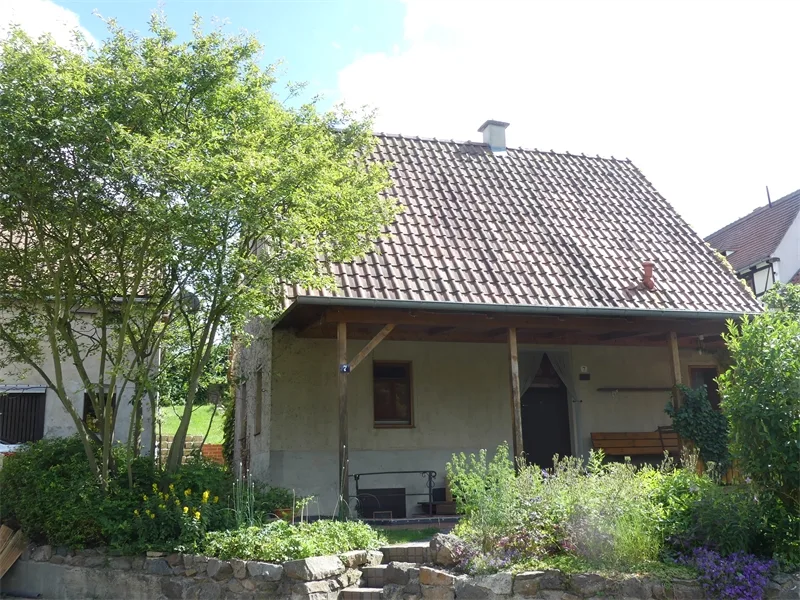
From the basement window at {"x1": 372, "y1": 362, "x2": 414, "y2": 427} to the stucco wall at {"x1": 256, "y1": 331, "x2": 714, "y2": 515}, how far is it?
5.9 inches

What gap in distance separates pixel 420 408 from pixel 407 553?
4749 millimetres

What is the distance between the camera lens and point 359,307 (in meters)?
10.1

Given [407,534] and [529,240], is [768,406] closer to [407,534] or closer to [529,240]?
[407,534]

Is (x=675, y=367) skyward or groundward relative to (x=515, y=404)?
skyward

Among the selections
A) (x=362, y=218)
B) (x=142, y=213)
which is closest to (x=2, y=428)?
(x=142, y=213)

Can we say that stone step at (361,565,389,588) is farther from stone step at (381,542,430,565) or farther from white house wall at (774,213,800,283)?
white house wall at (774,213,800,283)

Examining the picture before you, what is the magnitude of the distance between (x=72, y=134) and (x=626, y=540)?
6.59 metres

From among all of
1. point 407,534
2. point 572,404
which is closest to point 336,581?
point 407,534

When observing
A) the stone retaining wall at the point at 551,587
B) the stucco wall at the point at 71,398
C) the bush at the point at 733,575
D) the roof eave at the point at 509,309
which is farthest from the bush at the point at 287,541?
the stucco wall at the point at 71,398

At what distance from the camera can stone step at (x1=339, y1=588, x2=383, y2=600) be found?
7.03 meters

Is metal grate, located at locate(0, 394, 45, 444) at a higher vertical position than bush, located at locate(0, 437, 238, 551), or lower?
higher

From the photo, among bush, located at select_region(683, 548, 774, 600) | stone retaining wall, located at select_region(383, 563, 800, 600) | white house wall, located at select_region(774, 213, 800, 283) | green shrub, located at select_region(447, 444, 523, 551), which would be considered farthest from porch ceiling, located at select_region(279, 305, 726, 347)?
white house wall, located at select_region(774, 213, 800, 283)

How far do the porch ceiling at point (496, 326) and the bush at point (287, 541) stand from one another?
3.00 meters

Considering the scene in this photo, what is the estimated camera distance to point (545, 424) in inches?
523
